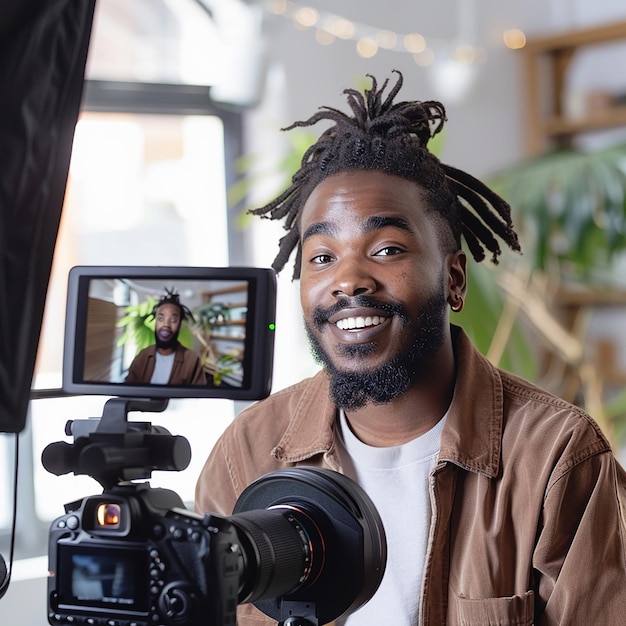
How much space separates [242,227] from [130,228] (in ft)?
0.96

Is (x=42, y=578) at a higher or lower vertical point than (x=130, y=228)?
lower

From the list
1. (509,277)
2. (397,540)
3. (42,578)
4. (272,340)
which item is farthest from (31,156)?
(509,277)

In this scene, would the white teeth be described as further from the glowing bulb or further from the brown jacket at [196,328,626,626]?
the glowing bulb

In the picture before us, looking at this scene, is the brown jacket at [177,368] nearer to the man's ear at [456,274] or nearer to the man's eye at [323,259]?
the man's eye at [323,259]

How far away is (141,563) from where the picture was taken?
81 centimetres

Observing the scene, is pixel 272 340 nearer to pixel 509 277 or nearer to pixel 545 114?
pixel 509 277

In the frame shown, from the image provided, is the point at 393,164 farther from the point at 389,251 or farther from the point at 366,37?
the point at 366,37

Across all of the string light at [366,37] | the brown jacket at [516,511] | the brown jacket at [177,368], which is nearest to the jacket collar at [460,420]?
Answer: the brown jacket at [516,511]

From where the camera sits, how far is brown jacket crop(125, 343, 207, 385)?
878 millimetres

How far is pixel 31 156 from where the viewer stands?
1184 mm

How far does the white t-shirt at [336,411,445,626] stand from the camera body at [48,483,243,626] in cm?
50

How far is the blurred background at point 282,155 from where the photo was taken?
8.06 feet

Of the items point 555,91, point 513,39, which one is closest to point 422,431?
point 513,39

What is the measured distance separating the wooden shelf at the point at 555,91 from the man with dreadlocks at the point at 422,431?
241cm
